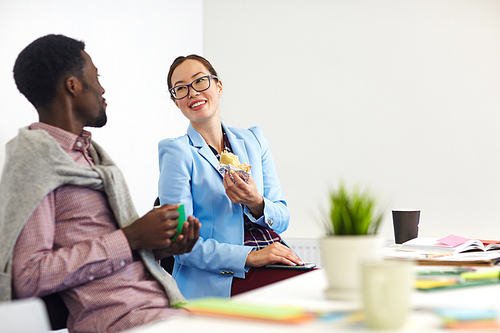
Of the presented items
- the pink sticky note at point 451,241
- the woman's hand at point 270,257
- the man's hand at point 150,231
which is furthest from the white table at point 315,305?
the woman's hand at point 270,257

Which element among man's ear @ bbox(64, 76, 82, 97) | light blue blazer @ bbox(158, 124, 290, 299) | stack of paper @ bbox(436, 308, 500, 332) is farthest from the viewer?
light blue blazer @ bbox(158, 124, 290, 299)

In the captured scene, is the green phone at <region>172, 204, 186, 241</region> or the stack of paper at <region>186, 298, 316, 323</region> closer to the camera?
the stack of paper at <region>186, 298, 316, 323</region>

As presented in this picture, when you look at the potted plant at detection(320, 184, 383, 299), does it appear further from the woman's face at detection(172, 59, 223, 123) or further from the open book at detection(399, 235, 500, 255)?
the woman's face at detection(172, 59, 223, 123)

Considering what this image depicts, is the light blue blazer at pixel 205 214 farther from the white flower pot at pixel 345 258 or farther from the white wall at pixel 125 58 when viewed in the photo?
the white flower pot at pixel 345 258

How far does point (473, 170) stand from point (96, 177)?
7.96 feet

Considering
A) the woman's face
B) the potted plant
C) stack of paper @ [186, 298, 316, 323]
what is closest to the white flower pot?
the potted plant

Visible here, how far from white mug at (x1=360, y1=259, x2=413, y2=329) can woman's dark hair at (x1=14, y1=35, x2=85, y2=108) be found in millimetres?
1135

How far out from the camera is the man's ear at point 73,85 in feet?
4.52

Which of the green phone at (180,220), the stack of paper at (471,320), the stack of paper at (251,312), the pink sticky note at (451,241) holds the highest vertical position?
the green phone at (180,220)

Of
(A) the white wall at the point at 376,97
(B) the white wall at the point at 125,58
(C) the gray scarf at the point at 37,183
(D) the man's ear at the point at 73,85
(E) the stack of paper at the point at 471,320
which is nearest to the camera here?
(E) the stack of paper at the point at 471,320

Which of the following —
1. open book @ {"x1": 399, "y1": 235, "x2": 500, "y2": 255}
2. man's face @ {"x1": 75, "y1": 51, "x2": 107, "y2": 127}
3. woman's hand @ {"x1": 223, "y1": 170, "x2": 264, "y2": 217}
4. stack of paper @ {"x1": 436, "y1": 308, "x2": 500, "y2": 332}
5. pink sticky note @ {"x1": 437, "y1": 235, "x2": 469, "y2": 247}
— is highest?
man's face @ {"x1": 75, "y1": 51, "x2": 107, "y2": 127}

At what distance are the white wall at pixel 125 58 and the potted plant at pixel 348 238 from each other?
1593mm

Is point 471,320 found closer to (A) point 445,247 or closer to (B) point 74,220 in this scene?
(A) point 445,247

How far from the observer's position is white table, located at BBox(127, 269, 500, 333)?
0.58m
